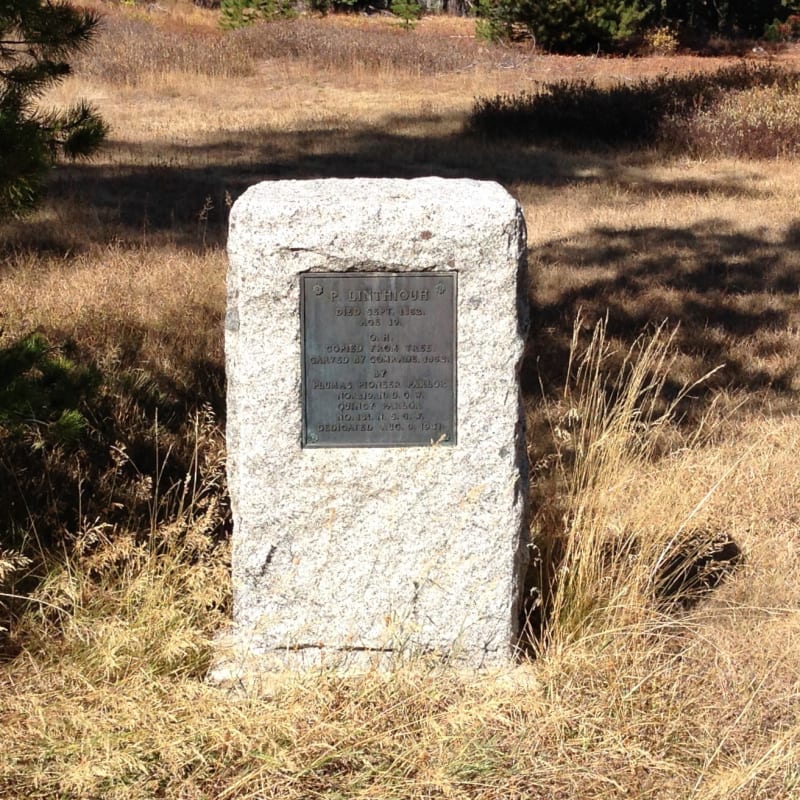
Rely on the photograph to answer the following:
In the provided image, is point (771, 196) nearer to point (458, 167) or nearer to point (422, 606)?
point (458, 167)

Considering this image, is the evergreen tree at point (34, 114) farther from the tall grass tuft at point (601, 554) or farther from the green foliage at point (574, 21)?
the green foliage at point (574, 21)

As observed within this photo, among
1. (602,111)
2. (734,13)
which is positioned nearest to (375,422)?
(602,111)

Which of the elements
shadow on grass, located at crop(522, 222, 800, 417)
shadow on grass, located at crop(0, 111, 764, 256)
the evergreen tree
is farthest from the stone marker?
shadow on grass, located at crop(0, 111, 764, 256)

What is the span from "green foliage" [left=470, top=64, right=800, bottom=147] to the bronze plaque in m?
11.0

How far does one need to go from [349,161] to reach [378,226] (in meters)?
9.28

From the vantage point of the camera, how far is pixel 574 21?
80.2ft

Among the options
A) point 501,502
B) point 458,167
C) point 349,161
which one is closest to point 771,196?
point 458,167

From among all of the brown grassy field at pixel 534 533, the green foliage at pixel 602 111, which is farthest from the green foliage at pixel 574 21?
the brown grassy field at pixel 534 533

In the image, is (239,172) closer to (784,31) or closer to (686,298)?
(686,298)

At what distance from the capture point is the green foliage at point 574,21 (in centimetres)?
2431

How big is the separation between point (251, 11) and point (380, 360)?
2890 cm

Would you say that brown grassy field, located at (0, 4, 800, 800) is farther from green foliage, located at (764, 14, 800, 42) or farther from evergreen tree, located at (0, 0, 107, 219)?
green foliage, located at (764, 14, 800, 42)

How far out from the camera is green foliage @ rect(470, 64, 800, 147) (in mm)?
13883

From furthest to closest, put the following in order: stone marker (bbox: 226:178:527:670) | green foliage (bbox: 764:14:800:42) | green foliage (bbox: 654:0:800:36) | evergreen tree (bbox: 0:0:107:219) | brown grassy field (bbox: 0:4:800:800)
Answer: green foliage (bbox: 654:0:800:36) → green foliage (bbox: 764:14:800:42) → evergreen tree (bbox: 0:0:107:219) → stone marker (bbox: 226:178:527:670) → brown grassy field (bbox: 0:4:800:800)
